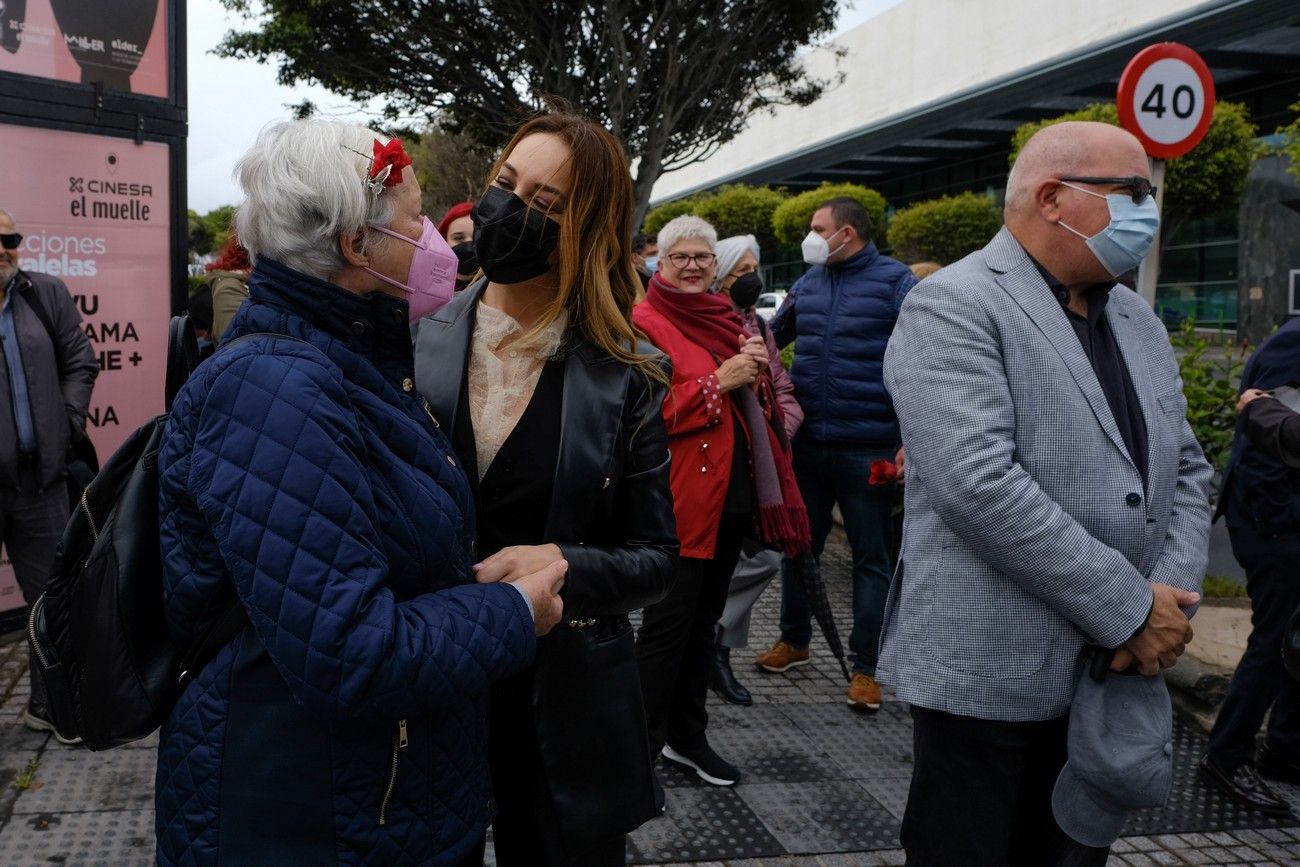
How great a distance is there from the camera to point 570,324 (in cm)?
234

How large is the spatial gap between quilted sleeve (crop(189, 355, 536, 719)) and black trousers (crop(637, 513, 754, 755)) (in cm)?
223

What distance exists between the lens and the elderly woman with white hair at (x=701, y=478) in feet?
12.8

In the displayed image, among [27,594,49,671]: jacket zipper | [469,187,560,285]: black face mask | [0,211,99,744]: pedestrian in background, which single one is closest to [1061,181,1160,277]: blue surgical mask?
[469,187,560,285]: black face mask

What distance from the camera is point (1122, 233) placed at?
2492 mm

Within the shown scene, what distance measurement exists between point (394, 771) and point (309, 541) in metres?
0.41

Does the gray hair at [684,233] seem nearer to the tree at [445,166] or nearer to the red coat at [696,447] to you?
the red coat at [696,447]

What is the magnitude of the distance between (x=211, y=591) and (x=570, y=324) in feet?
3.16

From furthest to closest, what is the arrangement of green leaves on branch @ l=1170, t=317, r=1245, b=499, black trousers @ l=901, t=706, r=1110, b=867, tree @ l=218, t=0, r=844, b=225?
1. tree @ l=218, t=0, r=844, b=225
2. green leaves on branch @ l=1170, t=317, r=1245, b=499
3. black trousers @ l=901, t=706, r=1110, b=867

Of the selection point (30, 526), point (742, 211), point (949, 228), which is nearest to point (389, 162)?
point (30, 526)

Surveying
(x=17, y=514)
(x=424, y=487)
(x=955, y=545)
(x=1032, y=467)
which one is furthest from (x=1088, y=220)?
(x=17, y=514)

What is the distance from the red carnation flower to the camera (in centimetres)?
488

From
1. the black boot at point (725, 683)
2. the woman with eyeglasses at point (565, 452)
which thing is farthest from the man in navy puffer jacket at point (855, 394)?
the woman with eyeglasses at point (565, 452)

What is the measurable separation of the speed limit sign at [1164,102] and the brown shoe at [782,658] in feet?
9.12

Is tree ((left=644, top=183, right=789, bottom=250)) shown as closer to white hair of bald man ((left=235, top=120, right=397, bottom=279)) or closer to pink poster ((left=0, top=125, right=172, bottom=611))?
pink poster ((left=0, top=125, right=172, bottom=611))
